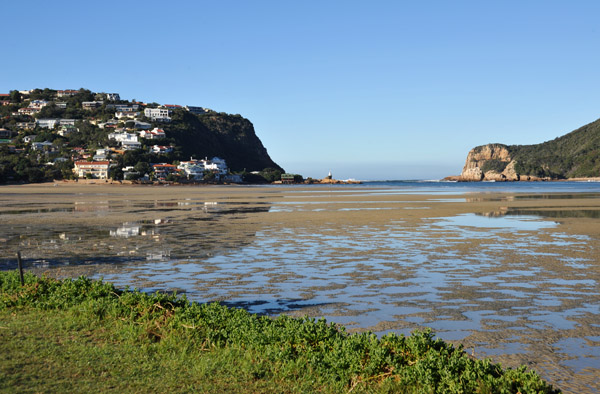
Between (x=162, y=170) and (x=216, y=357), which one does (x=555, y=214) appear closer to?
(x=216, y=357)

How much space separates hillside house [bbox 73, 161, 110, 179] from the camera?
168000 mm

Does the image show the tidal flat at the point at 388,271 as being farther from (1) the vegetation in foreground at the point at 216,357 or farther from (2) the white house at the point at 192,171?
(2) the white house at the point at 192,171

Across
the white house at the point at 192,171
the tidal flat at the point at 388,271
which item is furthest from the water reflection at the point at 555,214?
the white house at the point at 192,171

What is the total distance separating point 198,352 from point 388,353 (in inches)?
123

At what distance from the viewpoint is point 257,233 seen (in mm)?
27859

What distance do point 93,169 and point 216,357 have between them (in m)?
177

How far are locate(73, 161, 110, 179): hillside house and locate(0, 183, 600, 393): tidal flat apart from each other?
474 feet

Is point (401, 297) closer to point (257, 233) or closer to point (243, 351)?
point (243, 351)

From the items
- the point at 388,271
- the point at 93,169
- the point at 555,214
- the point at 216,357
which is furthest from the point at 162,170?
the point at 216,357

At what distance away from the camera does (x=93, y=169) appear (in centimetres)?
17025

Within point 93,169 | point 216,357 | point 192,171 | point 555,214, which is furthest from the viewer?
point 192,171

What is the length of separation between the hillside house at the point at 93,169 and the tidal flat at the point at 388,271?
145 m

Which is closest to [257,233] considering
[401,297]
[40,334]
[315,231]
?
A: [315,231]

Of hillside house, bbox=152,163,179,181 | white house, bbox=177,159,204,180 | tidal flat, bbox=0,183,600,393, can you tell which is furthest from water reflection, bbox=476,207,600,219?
white house, bbox=177,159,204,180
